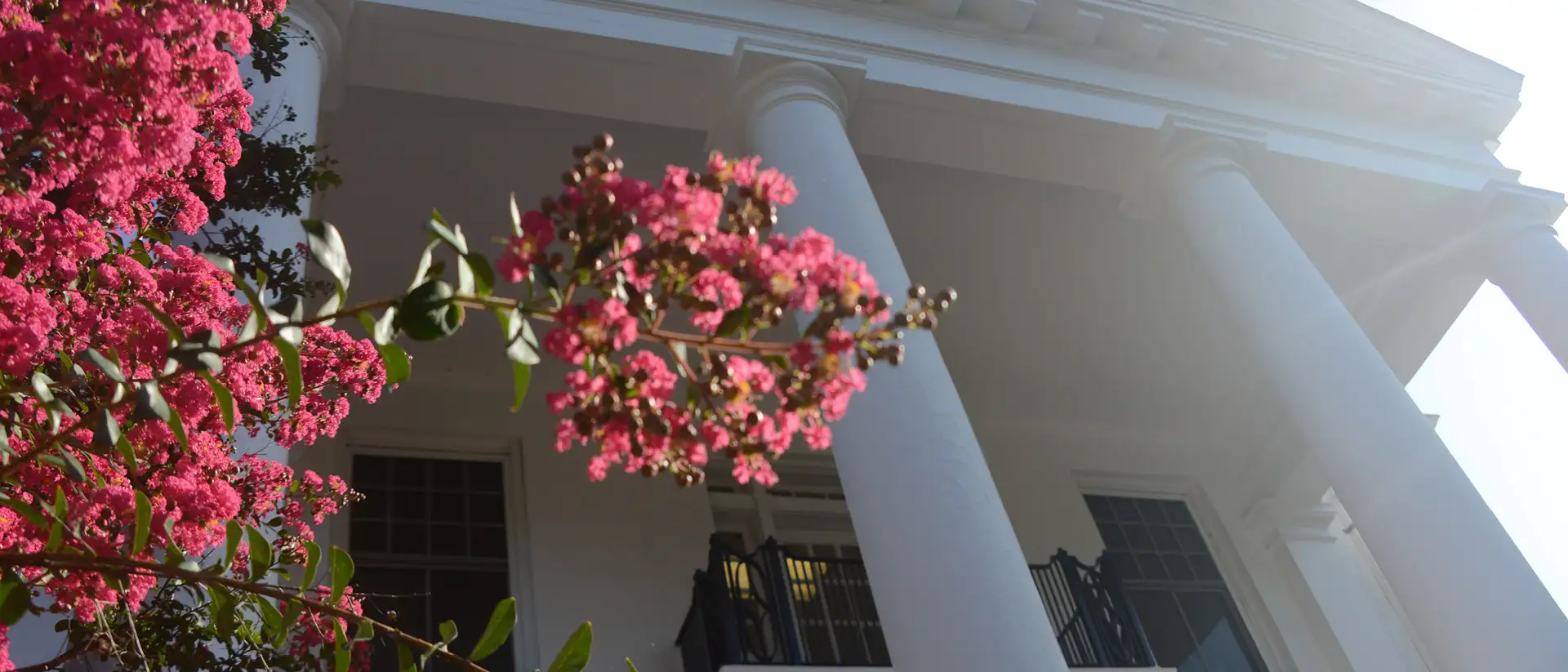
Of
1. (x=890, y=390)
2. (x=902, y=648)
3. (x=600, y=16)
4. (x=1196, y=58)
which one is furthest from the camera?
(x=1196, y=58)

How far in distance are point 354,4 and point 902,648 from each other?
415 cm

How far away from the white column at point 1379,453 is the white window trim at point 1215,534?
4384 millimetres

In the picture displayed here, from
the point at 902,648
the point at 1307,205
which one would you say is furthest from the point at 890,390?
the point at 1307,205

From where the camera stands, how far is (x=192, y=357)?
4.41 ft

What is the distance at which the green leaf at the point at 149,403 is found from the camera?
4.39ft

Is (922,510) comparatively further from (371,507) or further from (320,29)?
(371,507)

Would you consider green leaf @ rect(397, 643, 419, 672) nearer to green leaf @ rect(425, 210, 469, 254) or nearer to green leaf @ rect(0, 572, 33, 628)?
green leaf @ rect(0, 572, 33, 628)

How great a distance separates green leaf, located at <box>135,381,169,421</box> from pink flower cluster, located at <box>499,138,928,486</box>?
45 cm

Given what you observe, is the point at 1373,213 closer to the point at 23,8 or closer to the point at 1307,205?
the point at 1307,205

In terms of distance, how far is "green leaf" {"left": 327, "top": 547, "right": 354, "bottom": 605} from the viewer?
70.5 inches

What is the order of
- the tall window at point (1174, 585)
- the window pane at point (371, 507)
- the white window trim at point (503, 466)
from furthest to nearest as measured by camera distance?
1. the tall window at point (1174, 585)
2. the window pane at point (371, 507)
3. the white window trim at point (503, 466)

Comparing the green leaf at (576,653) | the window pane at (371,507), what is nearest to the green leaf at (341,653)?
the green leaf at (576,653)

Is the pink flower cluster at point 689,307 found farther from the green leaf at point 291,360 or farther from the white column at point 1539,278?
the white column at point 1539,278

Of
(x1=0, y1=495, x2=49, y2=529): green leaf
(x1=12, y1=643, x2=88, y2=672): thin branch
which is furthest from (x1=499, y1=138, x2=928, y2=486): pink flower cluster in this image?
(x1=12, y1=643, x2=88, y2=672): thin branch
